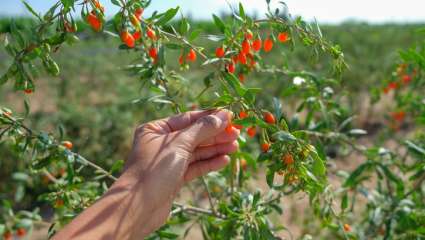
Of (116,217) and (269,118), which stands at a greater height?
(269,118)

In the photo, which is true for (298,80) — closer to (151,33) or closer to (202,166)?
(202,166)

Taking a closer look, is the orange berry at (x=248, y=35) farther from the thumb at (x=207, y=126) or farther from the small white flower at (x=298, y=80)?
the small white flower at (x=298, y=80)

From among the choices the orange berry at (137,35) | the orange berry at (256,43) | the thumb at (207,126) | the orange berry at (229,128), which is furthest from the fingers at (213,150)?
the orange berry at (137,35)

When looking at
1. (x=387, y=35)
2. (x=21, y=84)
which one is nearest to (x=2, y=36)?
(x=21, y=84)

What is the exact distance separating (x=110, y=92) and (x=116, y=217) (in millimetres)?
7983

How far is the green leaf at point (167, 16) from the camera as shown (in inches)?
59.2

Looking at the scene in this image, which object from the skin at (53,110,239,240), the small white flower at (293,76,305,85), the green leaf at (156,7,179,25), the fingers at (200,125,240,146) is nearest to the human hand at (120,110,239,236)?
the skin at (53,110,239,240)

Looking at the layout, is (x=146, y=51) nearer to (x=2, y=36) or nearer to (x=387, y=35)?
(x=2, y=36)

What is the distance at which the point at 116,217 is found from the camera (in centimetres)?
131

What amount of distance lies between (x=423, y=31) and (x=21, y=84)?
145 centimetres

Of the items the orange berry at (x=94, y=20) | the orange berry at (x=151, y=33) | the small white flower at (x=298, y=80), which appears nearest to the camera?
the orange berry at (x=94, y=20)

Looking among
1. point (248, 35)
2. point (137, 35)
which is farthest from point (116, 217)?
point (248, 35)

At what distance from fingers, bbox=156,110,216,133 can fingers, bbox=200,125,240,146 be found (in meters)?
0.10

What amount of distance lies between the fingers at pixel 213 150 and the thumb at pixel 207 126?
0.29m
